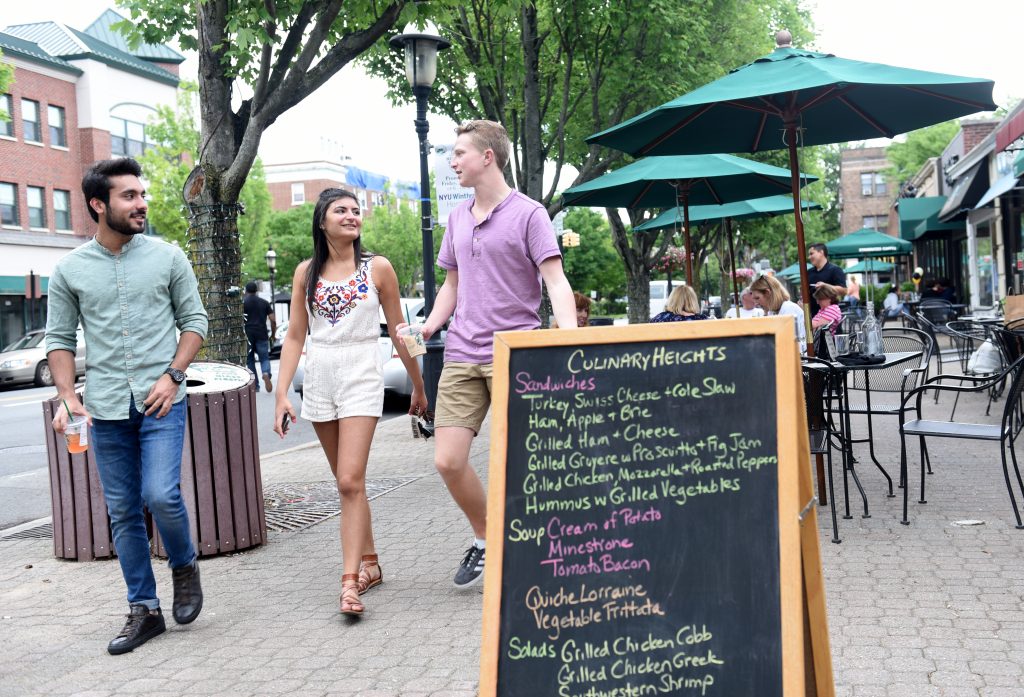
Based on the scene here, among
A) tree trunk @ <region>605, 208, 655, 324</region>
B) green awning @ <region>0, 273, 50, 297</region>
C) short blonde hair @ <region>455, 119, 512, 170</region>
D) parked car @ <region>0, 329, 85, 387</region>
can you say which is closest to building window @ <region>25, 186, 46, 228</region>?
green awning @ <region>0, 273, 50, 297</region>

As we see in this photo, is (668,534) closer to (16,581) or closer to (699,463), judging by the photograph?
(699,463)

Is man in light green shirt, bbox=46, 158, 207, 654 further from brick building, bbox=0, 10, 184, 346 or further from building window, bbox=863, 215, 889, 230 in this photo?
building window, bbox=863, 215, 889, 230

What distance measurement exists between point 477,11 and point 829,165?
79.4 metres

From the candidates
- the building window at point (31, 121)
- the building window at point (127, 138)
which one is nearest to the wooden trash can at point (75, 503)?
the building window at point (31, 121)

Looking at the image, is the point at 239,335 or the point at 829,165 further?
the point at 829,165

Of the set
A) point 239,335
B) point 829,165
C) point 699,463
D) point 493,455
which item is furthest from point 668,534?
point 829,165

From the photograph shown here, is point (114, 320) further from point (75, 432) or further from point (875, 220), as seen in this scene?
point (875, 220)

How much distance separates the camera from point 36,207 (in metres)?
37.6

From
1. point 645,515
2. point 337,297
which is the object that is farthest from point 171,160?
point 645,515

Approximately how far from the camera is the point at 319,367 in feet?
15.7

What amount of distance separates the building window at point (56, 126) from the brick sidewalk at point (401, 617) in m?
36.2

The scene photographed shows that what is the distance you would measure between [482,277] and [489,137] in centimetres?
62

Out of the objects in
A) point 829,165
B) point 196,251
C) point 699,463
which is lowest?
point 699,463

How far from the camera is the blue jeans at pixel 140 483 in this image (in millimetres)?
4406
